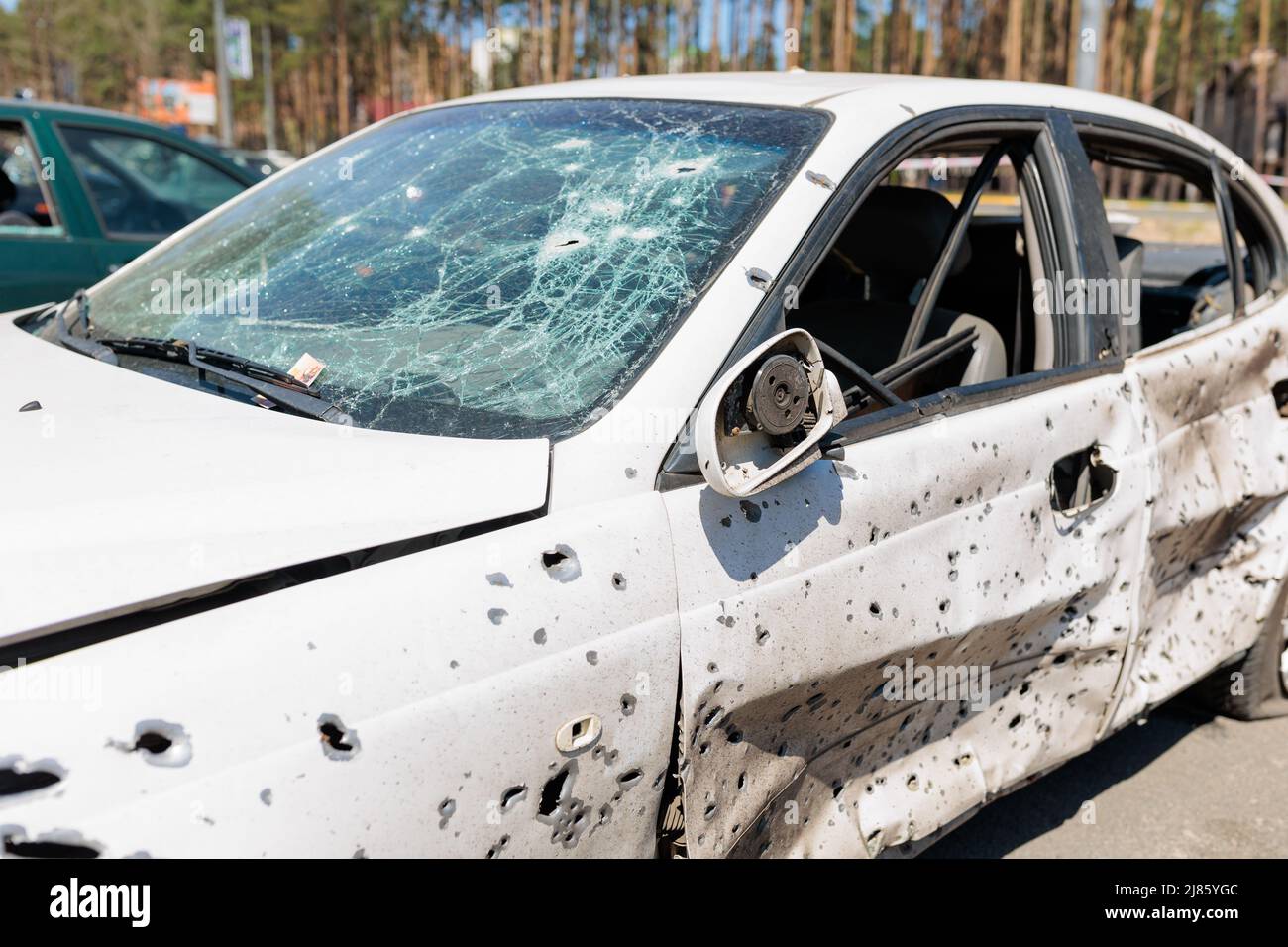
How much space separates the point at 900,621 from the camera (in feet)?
6.82

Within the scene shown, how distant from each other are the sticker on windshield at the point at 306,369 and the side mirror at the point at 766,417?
71cm

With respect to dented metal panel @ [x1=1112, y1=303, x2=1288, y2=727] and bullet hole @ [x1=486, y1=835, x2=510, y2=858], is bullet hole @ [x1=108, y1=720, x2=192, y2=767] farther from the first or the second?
dented metal panel @ [x1=1112, y1=303, x2=1288, y2=727]

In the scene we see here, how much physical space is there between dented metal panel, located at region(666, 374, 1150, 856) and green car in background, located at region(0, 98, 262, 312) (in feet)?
13.8

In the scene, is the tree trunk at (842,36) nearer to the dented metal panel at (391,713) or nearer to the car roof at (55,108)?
the car roof at (55,108)

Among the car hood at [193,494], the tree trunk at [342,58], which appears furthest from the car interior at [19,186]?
the tree trunk at [342,58]

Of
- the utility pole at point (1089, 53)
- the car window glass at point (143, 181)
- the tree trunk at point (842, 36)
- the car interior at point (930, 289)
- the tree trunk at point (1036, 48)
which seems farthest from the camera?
the tree trunk at point (1036, 48)

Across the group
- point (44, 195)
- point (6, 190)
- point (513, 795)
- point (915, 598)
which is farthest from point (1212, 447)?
point (6, 190)

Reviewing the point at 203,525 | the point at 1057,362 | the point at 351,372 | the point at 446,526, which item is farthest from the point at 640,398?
the point at 1057,362

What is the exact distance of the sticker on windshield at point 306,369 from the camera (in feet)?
6.73

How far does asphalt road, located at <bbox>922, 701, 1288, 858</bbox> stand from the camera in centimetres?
302

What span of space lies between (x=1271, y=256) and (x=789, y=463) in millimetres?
2428

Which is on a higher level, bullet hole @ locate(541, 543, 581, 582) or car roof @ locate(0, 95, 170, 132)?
car roof @ locate(0, 95, 170, 132)

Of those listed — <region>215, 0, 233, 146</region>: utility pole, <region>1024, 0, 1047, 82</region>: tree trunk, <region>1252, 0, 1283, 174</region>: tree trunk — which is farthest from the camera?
<region>1024, 0, 1047, 82</region>: tree trunk

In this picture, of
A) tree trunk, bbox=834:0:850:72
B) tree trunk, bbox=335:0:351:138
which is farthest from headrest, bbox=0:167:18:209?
tree trunk, bbox=335:0:351:138
